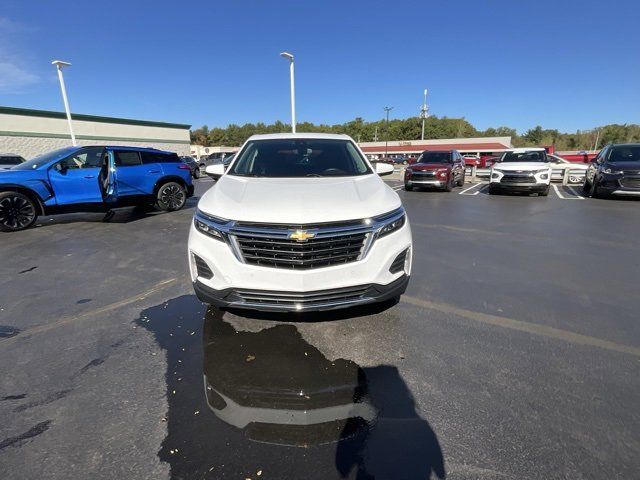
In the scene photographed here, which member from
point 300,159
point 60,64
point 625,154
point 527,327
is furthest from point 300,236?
point 60,64

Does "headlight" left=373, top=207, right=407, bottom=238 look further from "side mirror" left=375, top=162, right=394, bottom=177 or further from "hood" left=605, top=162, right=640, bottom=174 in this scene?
"hood" left=605, top=162, right=640, bottom=174

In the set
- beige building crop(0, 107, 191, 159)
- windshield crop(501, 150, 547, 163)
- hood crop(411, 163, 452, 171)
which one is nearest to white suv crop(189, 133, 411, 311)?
hood crop(411, 163, 452, 171)

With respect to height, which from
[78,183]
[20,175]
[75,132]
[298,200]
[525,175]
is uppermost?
[75,132]

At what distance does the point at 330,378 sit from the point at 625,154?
47.2 feet

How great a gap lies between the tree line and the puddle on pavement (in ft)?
238

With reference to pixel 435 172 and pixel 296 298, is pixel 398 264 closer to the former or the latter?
pixel 296 298

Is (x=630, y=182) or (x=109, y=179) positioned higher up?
(x=109, y=179)

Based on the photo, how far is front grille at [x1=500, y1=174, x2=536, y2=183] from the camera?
494 inches

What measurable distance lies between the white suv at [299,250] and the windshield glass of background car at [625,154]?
42.5ft

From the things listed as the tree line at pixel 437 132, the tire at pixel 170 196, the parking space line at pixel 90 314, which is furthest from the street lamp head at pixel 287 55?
the tree line at pixel 437 132

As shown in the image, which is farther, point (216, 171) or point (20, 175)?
point (20, 175)

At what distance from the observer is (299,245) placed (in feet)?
8.75

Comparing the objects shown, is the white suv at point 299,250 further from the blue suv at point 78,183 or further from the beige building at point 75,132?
the beige building at point 75,132

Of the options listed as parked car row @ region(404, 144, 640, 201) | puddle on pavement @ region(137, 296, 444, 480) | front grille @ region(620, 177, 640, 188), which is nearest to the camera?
puddle on pavement @ region(137, 296, 444, 480)
